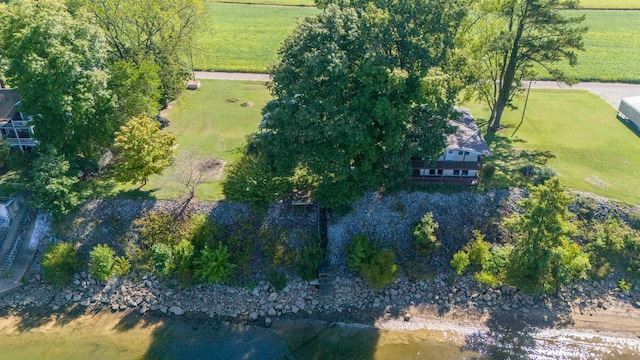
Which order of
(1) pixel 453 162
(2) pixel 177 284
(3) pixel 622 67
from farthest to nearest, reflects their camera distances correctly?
(3) pixel 622 67, (1) pixel 453 162, (2) pixel 177 284

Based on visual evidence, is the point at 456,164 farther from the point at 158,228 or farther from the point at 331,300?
the point at 158,228

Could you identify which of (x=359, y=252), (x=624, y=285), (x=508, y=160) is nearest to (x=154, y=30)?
(x=359, y=252)

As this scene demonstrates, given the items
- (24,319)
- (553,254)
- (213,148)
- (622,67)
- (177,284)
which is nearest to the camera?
(553,254)

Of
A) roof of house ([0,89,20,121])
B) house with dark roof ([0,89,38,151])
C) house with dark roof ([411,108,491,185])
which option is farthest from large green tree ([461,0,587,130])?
roof of house ([0,89,20,121])

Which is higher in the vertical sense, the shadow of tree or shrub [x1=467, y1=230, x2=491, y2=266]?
the shadow of tree

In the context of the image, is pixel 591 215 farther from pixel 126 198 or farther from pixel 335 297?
pixel 126 198

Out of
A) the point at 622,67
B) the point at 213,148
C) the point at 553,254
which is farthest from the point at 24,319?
the point at 622,67

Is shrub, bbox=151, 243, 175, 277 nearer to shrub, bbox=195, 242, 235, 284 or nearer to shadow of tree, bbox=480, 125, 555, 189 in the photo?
shrub, bbox=195, 242, 235, 284
